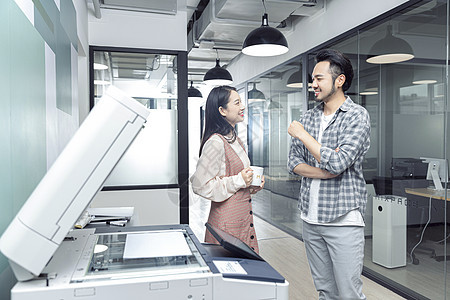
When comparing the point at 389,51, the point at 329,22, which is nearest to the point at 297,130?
the point at 389,51

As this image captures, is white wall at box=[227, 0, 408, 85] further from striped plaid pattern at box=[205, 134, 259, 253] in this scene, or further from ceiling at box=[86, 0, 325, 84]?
striped plaid pattern at box=[205, 134, 259, 253]

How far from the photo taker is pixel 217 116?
2.06 metres

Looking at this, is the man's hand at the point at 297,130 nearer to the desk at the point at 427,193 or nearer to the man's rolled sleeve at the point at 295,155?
the man's rolled sleeve at the point at 295,155

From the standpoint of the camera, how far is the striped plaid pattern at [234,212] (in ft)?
6.36

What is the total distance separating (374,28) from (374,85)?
0.50 meters

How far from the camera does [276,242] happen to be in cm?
459

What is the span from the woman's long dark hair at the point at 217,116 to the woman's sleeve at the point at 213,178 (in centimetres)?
10

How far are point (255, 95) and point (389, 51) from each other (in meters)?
3.38

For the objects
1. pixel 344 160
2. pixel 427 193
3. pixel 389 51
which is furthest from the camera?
pixel 389 51

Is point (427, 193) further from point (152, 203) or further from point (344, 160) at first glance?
point (152, 203)

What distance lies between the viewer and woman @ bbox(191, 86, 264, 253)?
1915mm

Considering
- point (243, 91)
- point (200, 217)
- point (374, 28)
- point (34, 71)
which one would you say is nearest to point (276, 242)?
point (200, 217)

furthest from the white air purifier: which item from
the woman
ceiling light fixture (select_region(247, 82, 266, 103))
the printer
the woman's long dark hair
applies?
ceiling light fixture (select_region(247, 82, 266, 103))

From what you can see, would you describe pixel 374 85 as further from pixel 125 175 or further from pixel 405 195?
pixel 125 175
